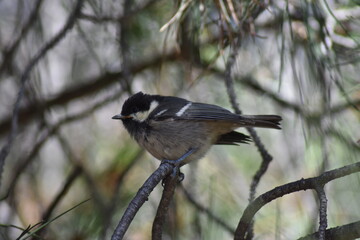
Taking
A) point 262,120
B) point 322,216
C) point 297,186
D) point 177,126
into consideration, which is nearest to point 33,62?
point 177,126

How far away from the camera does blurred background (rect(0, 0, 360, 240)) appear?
2.25 meters

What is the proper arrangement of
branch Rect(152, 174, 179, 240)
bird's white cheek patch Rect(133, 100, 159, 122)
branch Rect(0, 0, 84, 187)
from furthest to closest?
bird's white cheek patch Rect(133, 100, 159, 122) < branch Rect(0, 0, 84, 187) < branch Rect(152, 174, 179, 240)

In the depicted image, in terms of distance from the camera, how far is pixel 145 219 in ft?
9.98

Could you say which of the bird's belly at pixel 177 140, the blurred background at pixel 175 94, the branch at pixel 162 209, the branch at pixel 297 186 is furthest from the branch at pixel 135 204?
the bird's belly at pixel 177 140

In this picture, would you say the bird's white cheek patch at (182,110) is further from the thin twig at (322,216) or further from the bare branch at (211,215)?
the thin twig at (322,216)

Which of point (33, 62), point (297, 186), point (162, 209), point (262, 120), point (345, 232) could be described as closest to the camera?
point (345, 232)

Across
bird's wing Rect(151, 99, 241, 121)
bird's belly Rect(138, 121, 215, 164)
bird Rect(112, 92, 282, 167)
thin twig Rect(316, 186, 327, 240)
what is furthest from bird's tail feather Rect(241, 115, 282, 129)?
thin twig Rect(316, 186, 327, 240)

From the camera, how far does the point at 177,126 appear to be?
2871 mm

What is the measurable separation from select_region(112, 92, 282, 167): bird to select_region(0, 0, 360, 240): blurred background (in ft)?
0.51

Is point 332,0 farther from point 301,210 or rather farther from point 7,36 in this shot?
point 7,36

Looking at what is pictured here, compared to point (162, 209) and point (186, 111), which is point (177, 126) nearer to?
point (186, 111)

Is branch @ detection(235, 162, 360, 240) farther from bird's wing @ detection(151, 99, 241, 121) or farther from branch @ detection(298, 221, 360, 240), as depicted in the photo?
bird's wing @ detection(151, 99, 241, 121)

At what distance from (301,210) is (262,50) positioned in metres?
0.88

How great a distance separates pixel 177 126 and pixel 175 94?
0.59m
